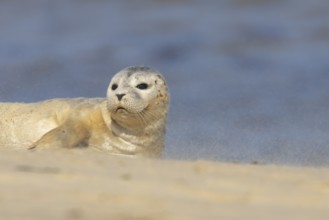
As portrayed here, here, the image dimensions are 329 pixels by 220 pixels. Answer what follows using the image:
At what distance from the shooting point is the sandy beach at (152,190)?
470 centimetres

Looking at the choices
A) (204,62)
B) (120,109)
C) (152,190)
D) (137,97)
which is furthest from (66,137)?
(204,62)

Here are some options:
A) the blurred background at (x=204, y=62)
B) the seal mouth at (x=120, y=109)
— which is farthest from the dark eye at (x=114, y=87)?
the blurred background at (x=204, y=62)

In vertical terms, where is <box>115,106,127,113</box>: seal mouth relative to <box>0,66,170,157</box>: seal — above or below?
above

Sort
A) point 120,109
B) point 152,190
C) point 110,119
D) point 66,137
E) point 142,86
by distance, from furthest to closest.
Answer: point 110,119, point 142,86, point 120,109, point 66,137, point 152,190

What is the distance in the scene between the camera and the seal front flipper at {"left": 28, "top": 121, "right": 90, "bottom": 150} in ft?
25.8

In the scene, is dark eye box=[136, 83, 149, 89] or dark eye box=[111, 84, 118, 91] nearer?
dark eye box=[111, 84, 118, 91]

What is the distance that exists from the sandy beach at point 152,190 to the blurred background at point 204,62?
2895mm

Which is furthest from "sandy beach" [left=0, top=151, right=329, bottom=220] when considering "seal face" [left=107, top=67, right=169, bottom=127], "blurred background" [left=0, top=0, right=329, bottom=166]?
"blurred background" [left=0, top=0, right=329, bottom=166]

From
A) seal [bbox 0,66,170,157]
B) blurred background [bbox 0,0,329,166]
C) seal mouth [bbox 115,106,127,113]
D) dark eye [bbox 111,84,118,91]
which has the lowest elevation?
blurred background [bbox 0,0,329,166]

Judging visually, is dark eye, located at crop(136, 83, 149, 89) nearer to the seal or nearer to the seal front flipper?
the seal

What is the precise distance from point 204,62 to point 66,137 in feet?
19.2

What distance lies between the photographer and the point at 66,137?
26.6ft

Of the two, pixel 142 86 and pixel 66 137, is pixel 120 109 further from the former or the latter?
pixel 66 137

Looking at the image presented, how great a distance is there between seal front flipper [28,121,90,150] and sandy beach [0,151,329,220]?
1.71 metres
